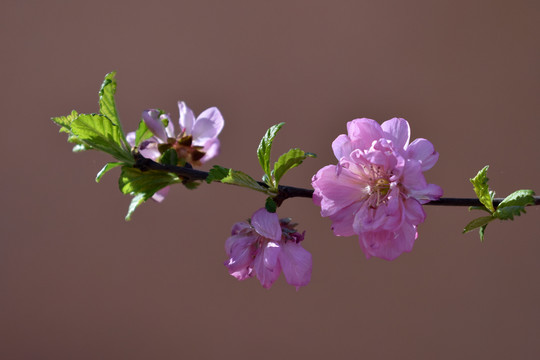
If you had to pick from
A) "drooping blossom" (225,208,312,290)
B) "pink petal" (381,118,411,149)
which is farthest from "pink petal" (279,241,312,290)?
"pink petal" (381,118,411,149)

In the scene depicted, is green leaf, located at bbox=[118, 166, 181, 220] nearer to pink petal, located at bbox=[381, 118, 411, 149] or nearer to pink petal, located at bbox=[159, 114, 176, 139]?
pink petal, located at bbox=[159, 114, 176, 139]

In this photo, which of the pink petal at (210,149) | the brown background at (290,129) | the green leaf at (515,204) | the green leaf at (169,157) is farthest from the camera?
the brown background at (290,129)

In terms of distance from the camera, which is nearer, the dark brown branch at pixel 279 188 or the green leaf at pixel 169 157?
the dark brown branch at pixel 279 188

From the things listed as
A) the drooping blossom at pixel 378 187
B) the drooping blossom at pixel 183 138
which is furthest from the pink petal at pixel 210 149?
the drooping blossom at pixel 378 187

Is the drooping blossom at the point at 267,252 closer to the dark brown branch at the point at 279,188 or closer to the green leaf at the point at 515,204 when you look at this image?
the dark brown branch at the point at 279,188

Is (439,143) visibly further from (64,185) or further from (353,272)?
(64,185)

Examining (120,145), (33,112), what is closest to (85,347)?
(33,112)
